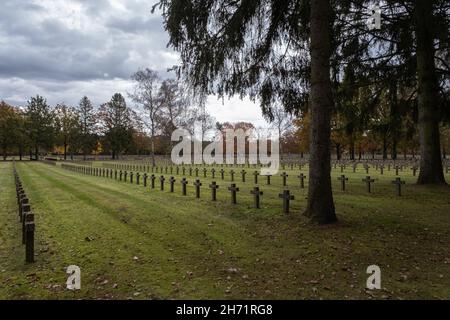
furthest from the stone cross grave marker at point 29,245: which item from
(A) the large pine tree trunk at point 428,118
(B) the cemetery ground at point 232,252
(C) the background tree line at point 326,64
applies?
(A) the large pine tree trunk at point 428,118

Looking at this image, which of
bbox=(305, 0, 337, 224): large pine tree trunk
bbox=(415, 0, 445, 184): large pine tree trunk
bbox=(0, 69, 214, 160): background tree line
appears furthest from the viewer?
bbox=(0, 69, 214, 160): background tree line

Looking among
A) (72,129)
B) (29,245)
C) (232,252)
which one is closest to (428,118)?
(232,252)

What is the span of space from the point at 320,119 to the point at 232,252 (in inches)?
146

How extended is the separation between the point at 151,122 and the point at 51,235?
37.6m

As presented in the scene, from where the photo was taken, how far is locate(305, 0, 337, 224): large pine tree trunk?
331 inches

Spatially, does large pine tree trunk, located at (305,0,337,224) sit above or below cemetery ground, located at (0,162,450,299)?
above

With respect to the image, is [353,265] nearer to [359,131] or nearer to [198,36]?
[198,36]

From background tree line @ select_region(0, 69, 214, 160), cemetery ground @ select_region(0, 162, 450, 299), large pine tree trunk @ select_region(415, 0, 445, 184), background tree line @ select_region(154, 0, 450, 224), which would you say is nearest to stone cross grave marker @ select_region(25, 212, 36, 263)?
cemetery ground @ select_region(0, 162, 450, 299)

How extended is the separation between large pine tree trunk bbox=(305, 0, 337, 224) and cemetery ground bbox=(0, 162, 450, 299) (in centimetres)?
62

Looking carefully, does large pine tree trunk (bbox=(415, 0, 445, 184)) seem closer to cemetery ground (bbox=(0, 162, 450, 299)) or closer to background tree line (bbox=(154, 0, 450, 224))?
background tree line (bbox=(154, 0, 450, 224))

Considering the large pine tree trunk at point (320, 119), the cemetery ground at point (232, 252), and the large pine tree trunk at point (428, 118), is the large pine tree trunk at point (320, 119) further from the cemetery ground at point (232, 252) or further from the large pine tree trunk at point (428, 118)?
the large pine tree trunk at point (428, 118)

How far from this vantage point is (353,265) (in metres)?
6.05

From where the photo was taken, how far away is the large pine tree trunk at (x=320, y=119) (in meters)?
8.40
